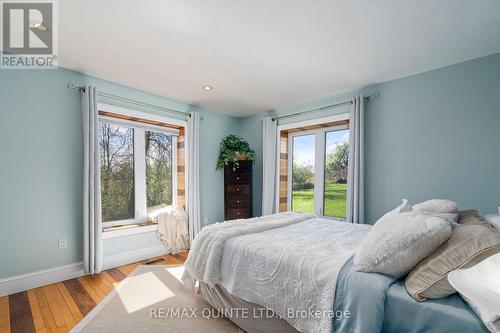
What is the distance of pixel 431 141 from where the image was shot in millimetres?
2631

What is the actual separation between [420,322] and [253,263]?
0.97 metres

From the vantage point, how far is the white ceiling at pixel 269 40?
1683 millimetres

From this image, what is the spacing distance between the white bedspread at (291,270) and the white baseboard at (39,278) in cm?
204

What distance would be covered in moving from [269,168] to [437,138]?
7.45 ft

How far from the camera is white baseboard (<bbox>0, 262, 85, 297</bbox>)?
2.29 meters

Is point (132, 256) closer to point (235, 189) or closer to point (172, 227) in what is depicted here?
point (172, 227)

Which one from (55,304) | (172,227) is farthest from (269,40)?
(55,304)

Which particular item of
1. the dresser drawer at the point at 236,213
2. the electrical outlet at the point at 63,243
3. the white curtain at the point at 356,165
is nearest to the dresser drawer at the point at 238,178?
the dresser drawer at the point at 236,213

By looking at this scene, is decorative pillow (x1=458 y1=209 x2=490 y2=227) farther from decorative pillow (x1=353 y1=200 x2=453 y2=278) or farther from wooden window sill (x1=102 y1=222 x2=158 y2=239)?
wooden window sill (x1=102 y1=222 x2=158 y2=239)

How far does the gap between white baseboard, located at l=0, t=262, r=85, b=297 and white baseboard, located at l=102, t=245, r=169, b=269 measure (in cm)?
29

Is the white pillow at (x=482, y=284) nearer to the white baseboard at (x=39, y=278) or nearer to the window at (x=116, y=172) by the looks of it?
the white baseboard at (x=39, y=278)

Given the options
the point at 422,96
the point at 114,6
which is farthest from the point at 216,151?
the point at 422,96

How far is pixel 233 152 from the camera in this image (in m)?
4.04

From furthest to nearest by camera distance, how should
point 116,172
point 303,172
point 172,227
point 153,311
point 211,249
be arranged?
point 303,172, point 172,227, point 116,172, point 153,311, point 211,249
